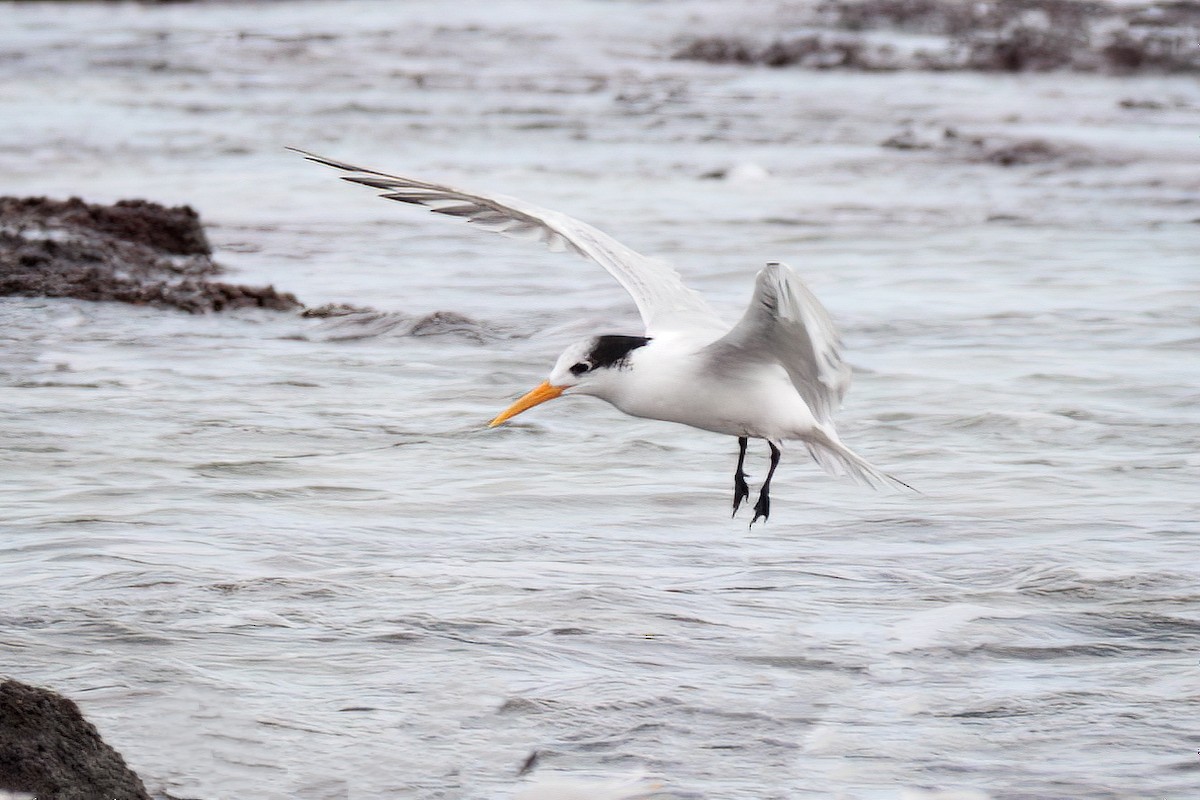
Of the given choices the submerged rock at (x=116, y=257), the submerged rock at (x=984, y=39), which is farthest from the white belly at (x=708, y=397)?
the submerged rock at (x=984, y=39)

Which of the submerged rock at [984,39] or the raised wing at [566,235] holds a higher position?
the submerged rock at [984,39]

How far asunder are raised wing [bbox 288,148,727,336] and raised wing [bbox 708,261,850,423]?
1.50ft

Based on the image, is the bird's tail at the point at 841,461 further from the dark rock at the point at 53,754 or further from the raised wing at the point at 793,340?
the dark rock at the point at 53,754

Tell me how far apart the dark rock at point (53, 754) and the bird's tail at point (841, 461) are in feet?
8.98

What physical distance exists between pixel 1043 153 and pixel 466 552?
1345 cm

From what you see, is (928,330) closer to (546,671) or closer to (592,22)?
(546,671)

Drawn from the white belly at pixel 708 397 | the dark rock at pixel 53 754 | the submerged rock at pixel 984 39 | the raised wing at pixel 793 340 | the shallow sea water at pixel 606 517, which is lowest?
the shallow sea water at pixel 606 517

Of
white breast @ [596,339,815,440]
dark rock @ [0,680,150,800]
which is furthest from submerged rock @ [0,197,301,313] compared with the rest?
dark rock @ [0,680,150,800]

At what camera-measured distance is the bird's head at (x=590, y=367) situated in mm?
5855

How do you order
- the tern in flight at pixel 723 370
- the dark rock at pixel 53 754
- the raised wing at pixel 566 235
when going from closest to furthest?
the dark rock at pixel 53 754 → the tern in flight at pixel 723 370 → the raised wing at pixel 566 235

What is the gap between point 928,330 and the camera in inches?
439

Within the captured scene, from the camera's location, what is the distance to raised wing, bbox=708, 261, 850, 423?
17.0ft

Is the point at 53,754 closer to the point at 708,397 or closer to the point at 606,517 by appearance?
the point at 708,397

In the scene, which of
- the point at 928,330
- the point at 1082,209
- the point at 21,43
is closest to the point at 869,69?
the point at 1082,209
